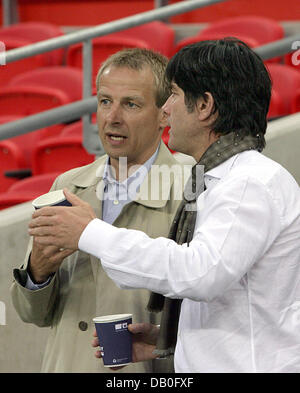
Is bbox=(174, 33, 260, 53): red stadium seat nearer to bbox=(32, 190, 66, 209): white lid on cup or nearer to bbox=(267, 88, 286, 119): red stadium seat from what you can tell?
bbox=(267, 88, 286, 119): red stadium seat

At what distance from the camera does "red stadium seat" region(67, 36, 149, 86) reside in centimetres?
565

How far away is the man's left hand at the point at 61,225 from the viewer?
184 centimetres

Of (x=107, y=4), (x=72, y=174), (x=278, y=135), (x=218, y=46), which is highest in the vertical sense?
(x=218, y=46)

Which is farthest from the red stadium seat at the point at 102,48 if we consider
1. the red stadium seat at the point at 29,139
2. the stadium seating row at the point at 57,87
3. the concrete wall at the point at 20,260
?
the concrete wall at the point at 20,260

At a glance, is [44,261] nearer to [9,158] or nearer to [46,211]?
[46,211]

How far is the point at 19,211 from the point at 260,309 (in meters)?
1.52

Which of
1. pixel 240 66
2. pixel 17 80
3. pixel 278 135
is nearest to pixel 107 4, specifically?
pixel 17 80

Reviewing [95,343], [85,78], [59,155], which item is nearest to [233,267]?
[95,343]

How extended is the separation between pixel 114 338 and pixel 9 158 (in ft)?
8.73

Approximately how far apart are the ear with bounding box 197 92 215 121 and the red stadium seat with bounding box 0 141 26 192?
2.66m

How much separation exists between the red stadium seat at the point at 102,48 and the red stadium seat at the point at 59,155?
1.43 meters

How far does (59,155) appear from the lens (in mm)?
4195
